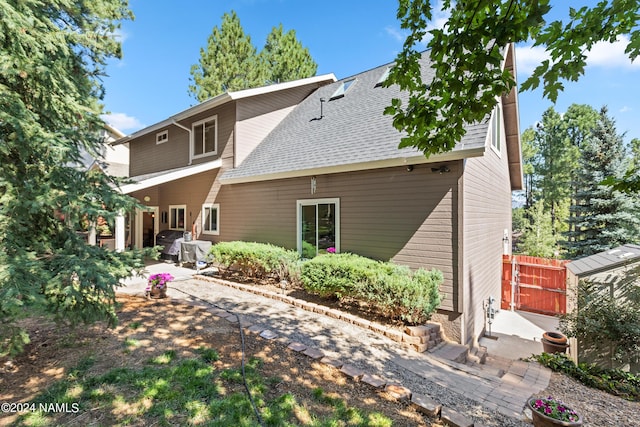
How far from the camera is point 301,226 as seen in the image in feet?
28.3

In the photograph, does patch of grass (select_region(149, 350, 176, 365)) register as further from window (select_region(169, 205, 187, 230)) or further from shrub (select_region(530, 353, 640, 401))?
window (select_region(169, 205, 187, 230))

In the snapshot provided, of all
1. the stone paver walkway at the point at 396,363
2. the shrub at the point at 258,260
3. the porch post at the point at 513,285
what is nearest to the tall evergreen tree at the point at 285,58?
the shrub at the point at 258,260

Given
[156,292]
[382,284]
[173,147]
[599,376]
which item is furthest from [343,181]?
[173,147]

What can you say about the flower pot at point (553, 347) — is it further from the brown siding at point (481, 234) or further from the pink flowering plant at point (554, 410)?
the pink flowering plant at point (554, 410)

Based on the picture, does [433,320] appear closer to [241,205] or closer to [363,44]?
[241,205]

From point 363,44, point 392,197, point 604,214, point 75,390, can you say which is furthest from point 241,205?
point 604,214

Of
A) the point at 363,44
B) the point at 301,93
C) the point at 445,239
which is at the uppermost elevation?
the point at 363,44

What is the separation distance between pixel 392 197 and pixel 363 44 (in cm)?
924

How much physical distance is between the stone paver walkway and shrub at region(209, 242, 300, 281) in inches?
41.2

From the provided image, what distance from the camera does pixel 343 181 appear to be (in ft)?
25.1

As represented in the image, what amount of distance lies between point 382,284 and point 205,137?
9.64m

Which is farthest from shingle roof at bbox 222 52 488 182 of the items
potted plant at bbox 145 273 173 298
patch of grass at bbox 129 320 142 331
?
patch of grass at bbox 129 320 142 331

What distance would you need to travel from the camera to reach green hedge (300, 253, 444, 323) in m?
5.36

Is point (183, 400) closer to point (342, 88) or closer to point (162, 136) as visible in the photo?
point (342, 88)
